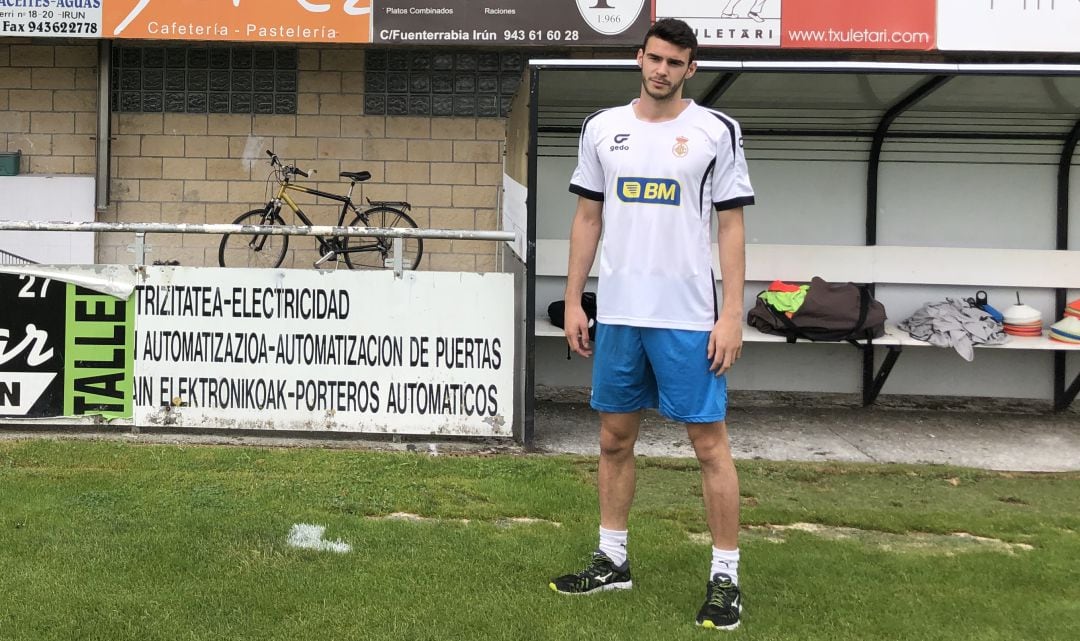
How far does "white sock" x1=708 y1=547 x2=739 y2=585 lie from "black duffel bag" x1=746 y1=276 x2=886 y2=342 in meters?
4.05

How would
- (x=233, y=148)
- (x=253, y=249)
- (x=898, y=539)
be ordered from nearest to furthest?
(x=898, y=539), (x=253, y=249), (x=233, y=148)

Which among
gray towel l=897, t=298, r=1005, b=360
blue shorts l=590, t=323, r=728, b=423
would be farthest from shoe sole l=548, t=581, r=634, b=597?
gray towel l=897, t=298, r=1005, b=360

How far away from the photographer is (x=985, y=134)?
26.3ft

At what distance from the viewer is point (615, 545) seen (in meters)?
3.81

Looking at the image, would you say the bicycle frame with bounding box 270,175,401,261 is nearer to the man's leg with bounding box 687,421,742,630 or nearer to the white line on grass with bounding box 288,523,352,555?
the white line on grass with bounding box 288,523,352,555

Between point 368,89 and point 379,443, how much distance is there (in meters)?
4.15

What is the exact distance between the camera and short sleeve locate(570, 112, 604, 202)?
3.67m

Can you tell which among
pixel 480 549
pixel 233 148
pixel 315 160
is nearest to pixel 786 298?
pixel 480 549

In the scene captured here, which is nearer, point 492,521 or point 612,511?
point 612,511

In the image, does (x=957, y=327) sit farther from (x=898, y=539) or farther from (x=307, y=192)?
(x=307, y=192)

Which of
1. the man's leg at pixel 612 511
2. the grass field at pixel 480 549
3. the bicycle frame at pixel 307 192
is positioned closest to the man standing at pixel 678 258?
the man's leg at pixel 612 511

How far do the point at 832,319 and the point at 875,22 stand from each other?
8.56 ft

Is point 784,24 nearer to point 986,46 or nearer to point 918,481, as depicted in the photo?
point 986,46

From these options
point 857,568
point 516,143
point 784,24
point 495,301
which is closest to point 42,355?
point 495,301
